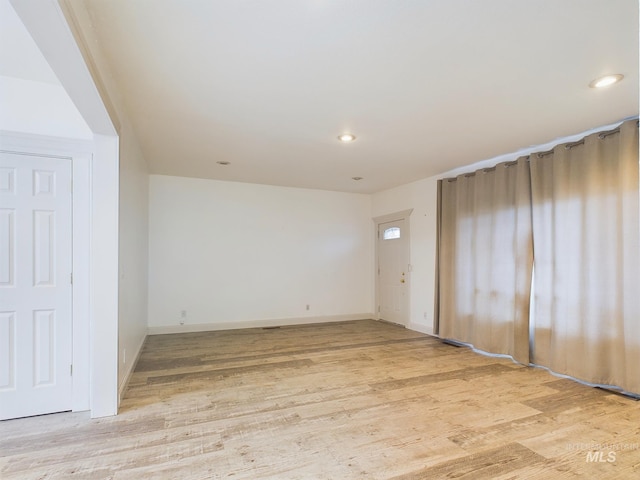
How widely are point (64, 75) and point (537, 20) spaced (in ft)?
9.13

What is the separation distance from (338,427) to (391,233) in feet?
15.1

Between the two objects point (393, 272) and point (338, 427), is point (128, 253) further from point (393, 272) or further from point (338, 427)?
point (393, 272)

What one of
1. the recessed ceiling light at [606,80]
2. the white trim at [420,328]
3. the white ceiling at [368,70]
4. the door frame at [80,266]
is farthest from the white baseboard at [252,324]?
the recessed ceiling light at [606,80]

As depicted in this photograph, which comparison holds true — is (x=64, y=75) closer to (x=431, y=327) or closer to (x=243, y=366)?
(x=243, y=366)

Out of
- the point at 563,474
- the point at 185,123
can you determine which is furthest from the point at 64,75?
the point at 563,474

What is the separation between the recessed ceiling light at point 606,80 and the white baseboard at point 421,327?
402 cm

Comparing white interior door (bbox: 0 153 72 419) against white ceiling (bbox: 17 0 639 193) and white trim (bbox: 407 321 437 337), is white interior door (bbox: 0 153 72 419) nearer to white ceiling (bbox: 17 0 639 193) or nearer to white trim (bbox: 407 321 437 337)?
white ceiling (bbox: 17 0 639 193)

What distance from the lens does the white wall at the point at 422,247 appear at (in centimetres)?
549

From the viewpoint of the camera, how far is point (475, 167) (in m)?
4.83

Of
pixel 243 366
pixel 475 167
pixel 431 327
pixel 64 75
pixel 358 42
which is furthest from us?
pixel 431 327

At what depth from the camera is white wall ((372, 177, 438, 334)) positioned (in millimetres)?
5488

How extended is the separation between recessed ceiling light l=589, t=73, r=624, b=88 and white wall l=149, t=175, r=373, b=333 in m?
4.70

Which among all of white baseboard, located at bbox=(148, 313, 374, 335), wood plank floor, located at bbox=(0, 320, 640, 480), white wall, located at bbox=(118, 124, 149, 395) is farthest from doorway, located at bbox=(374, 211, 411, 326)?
A: white wall, located at bbox=(118, 124, 149, 395)

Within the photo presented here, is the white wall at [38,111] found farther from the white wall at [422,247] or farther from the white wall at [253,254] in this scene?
the white wall at [422,247]
